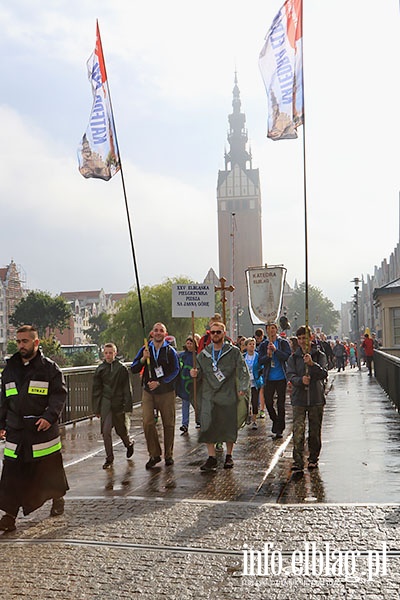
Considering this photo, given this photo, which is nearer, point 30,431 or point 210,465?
point 30,431

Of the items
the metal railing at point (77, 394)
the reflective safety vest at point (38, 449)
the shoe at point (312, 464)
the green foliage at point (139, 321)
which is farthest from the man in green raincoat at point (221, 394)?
the green foliage at point (139, 321)

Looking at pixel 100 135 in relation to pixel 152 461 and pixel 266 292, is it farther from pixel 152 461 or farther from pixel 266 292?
pixel 266 292

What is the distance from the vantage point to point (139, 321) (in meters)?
67.5

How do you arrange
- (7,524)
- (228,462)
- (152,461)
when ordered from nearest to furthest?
(7,524), (228,462), (152,461)

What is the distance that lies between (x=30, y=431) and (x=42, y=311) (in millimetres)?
92970

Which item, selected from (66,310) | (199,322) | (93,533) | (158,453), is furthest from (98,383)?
(66,310)

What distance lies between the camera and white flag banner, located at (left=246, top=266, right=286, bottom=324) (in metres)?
22.4

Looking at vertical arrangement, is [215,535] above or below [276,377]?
below

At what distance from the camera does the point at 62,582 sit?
487 centimetres

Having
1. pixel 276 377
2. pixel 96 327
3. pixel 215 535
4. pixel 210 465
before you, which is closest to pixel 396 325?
pixel 276 377

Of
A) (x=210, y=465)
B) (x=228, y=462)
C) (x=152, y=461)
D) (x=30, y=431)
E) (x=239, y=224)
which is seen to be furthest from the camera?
(x=239, y=224)

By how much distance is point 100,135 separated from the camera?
37.0 feet

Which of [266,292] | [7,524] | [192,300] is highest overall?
[266,292]

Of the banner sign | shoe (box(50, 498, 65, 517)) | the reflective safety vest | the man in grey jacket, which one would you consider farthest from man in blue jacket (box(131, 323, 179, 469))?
the banner sign
